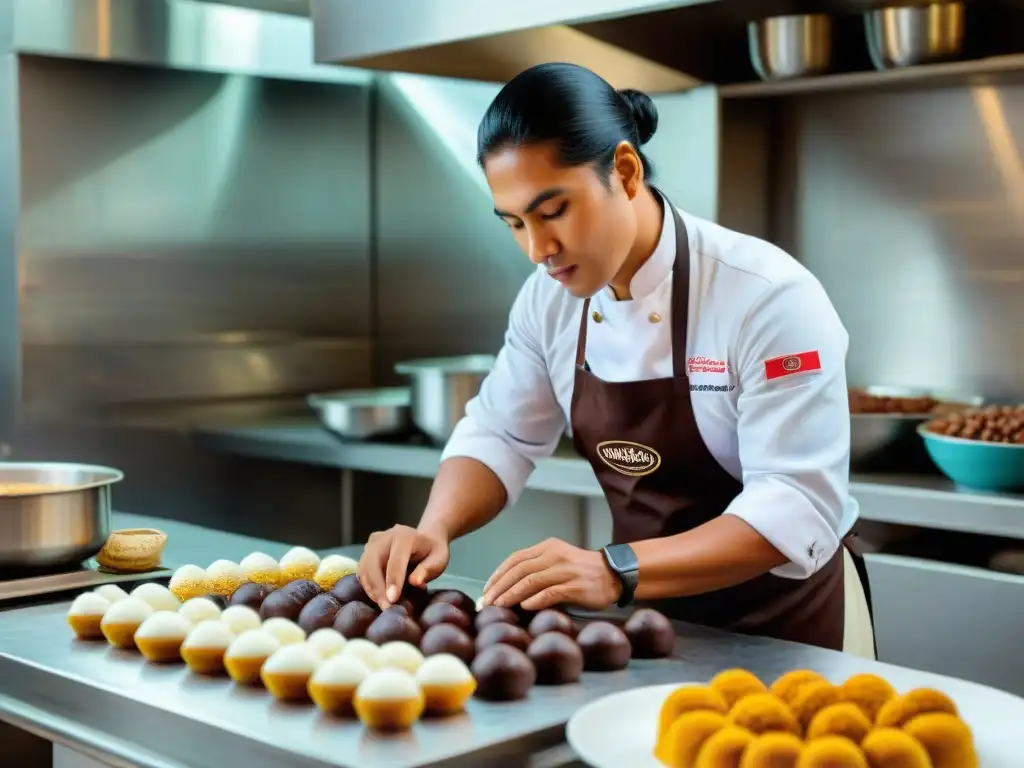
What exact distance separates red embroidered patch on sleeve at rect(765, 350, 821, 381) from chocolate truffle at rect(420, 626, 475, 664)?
2.00 feet

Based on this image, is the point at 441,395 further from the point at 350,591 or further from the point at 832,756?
the point at 832,756

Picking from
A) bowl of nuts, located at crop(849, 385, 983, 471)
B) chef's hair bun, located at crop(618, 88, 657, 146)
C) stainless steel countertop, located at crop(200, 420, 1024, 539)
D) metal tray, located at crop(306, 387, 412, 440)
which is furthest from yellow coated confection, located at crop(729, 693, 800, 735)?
metal tray, located at crop(306, 387, 412, 440)

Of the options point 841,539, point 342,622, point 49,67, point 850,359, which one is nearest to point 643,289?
point 841,539

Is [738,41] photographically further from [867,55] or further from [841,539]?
[841,539]

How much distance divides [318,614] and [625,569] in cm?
39

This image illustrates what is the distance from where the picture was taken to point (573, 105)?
173 centimetres

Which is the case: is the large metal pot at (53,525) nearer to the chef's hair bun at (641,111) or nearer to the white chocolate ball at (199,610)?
the white chocolate ball at (199,610)

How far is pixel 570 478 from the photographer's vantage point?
3.08 meters

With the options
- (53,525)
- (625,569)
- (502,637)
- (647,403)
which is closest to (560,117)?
(647,403)

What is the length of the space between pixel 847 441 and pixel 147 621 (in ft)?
3.06

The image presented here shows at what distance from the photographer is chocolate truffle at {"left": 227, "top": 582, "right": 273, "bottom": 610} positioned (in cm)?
162

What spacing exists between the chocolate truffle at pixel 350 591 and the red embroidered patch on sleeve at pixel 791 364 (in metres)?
0.61

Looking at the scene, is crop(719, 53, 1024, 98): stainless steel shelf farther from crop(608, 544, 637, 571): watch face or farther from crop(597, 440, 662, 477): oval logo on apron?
crop(608, 544, 637, 571): watch face

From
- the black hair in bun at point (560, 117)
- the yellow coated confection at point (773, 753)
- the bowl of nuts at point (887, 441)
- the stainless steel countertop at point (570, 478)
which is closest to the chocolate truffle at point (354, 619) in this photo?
the yellow coated confection at point (773, 753)
